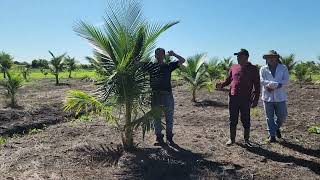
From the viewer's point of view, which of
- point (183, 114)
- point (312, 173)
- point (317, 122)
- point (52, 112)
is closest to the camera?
point (312, 173)

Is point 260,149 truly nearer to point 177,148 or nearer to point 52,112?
point 177,148

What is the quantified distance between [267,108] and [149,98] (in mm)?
2649

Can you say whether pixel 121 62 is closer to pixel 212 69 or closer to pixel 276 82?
pixel 276 82

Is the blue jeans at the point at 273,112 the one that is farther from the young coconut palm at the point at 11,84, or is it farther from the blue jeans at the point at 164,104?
the young coconut palm at the point at 11,84

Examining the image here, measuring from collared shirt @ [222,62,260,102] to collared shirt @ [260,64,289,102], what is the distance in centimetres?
58

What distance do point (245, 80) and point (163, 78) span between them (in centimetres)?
160

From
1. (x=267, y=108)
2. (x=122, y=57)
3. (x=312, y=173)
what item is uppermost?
(x=122, y=57)

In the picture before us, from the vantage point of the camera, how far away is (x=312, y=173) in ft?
24.8

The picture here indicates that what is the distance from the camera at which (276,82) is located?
31.3 feet

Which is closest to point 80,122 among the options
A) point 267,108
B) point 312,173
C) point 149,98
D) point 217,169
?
point 149,98

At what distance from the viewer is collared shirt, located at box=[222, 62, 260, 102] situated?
9.04 m

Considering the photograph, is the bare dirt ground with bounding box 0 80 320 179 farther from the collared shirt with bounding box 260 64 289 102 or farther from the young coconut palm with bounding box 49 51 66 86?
the young coconut palm with bounding box 49 51 66 86

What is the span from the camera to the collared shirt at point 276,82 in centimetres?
956

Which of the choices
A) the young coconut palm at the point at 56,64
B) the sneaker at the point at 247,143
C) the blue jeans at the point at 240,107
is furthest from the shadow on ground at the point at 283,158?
the young coconut palm at the point at 56,64
